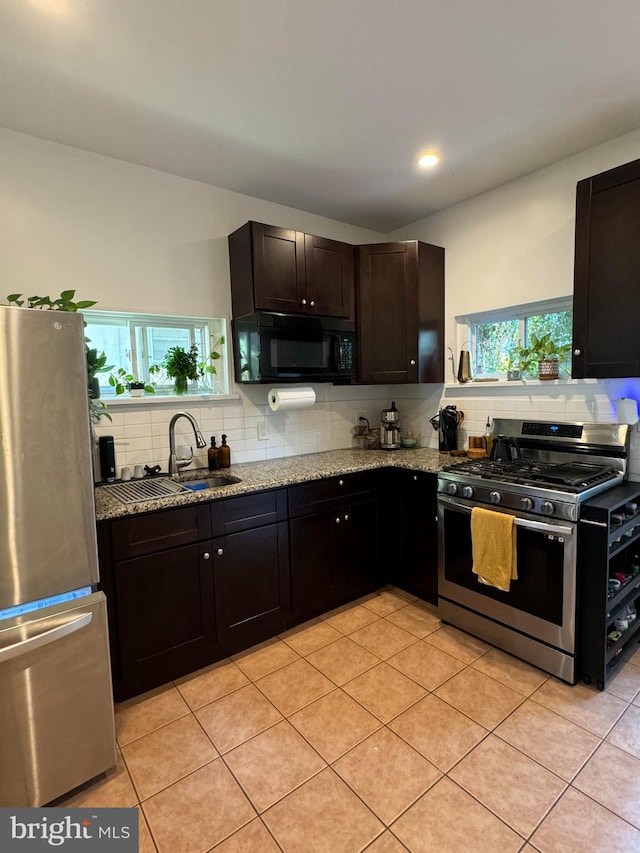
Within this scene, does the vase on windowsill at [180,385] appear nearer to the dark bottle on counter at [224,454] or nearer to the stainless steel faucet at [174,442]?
the stainless steel faucet at [174,442]

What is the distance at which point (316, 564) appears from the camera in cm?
263

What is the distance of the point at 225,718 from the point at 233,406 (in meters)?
1.76

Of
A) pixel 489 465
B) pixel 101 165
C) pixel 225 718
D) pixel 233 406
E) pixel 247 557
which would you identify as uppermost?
pixel 101 165

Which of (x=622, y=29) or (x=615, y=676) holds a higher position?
(x=622, y=29)

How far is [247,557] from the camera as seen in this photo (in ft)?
7.63

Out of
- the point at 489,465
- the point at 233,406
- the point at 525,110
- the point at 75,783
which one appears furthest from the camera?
the point at 233,406

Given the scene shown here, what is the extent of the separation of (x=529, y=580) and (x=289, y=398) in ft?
5.68

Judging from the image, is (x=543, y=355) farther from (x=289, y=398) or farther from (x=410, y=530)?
(x=289, y=398)

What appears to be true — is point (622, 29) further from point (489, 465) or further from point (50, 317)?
point (50, 317)

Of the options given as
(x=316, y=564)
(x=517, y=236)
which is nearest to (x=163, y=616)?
(x=316, y=564)

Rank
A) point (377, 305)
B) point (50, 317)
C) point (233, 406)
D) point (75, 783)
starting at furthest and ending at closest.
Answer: point (377, 305) < point (233, 406) < point (75, 783) < point (50, 317)

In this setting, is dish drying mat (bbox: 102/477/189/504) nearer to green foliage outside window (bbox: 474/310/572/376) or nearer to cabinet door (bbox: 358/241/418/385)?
cabinet door (bbox: 358/241/418/385)

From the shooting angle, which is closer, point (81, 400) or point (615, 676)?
point (81, 400)

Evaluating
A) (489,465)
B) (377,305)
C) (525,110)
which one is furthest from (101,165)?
(489,465)
